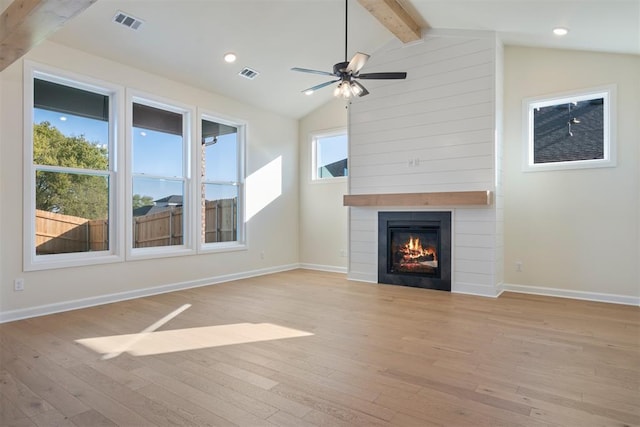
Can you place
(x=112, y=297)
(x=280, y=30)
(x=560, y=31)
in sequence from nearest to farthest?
1. (x=560, y=31)
2. (x=112, y=297)
3. (x=280, y=30)

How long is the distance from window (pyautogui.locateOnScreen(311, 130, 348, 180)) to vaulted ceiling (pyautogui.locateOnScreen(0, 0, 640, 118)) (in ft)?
5.11

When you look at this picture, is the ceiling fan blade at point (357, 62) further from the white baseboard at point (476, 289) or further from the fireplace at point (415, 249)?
the white baseboard at point (476, 289)

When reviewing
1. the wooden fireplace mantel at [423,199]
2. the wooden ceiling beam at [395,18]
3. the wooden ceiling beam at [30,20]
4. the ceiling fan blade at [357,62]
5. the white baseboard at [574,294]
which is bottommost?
the white baseboard at [574,294]

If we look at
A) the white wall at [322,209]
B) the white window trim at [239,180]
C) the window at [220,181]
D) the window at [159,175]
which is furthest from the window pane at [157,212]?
the white wall at [322,209]

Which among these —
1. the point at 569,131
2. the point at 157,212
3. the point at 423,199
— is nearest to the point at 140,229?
the point at 157,212

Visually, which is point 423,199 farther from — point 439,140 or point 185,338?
Answer: point 185,338

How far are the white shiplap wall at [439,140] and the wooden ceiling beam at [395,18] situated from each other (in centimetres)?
29

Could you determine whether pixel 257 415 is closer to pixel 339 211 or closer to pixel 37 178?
pixel 37 178

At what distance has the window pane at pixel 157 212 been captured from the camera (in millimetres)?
5078

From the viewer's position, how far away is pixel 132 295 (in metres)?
4.85

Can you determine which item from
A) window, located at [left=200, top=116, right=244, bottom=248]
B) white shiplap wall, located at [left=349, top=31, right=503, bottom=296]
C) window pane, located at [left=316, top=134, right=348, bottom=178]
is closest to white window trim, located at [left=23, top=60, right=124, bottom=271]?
window, located at [left=200, top=116, right=244, bottom=248]

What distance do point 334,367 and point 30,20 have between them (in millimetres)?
3323

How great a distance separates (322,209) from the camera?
7.25 meters

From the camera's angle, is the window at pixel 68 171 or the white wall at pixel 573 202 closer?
the window at pixel 68 171
